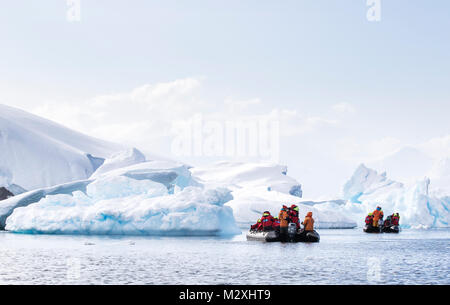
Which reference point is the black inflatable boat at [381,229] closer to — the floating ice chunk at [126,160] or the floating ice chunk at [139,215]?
the floating ice chunk at [139,215]

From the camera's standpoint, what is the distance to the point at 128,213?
118 ft

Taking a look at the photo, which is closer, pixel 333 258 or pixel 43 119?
pixel 333 258

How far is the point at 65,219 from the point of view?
3716cm

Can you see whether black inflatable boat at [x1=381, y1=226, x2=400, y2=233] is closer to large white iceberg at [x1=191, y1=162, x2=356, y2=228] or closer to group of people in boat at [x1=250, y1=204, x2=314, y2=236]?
large white iceberg at [x1=191, y1=162, x2=356, y2=228]

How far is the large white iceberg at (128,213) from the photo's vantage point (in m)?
36.0

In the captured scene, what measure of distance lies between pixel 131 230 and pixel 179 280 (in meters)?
21.3

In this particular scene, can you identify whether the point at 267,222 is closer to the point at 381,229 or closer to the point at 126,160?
the point at 381,229

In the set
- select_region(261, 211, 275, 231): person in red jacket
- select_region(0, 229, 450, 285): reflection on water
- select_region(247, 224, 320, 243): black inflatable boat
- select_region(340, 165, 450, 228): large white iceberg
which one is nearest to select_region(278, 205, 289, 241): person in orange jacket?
select_region(247, 224, 320, 243): black inflatable boat

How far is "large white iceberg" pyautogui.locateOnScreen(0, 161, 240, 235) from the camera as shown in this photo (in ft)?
118

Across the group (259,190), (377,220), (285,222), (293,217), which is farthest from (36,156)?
(285,222)

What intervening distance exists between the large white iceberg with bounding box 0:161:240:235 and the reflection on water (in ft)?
25.8
